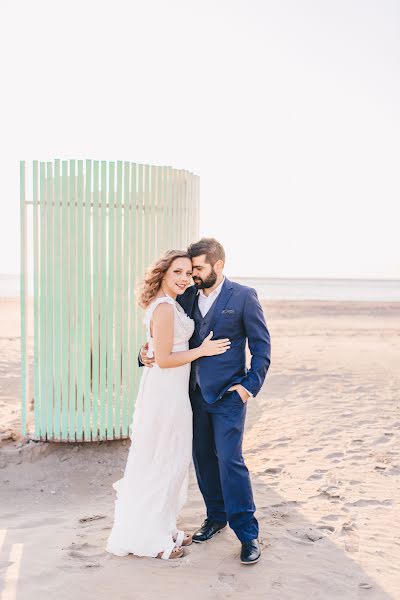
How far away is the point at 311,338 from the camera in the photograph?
16438 millimetres

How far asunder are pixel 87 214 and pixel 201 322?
260 cm

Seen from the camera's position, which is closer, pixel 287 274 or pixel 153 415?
pixel 153 415

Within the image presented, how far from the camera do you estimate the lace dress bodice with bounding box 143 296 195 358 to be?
14.5ft

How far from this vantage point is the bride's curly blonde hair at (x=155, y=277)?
14.5 feet

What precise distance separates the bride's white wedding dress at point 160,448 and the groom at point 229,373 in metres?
0.12

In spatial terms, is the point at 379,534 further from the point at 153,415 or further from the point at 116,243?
the point at 116,243

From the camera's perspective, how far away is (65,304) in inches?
262

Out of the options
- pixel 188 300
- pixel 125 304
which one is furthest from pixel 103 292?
pixel 188 300

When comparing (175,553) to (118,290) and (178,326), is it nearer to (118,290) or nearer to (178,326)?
(178,326)

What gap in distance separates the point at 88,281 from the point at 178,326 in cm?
245

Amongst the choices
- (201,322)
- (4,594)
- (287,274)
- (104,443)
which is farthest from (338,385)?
(287,274)

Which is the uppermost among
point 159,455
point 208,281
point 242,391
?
point 208,281

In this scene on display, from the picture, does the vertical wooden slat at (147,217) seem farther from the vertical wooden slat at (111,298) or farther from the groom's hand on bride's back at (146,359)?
the groom's hand on bride's back at (146,359)

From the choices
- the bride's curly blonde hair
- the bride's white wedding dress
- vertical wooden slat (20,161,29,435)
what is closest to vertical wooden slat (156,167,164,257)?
vertical wooden slat (20,161,29,435)
